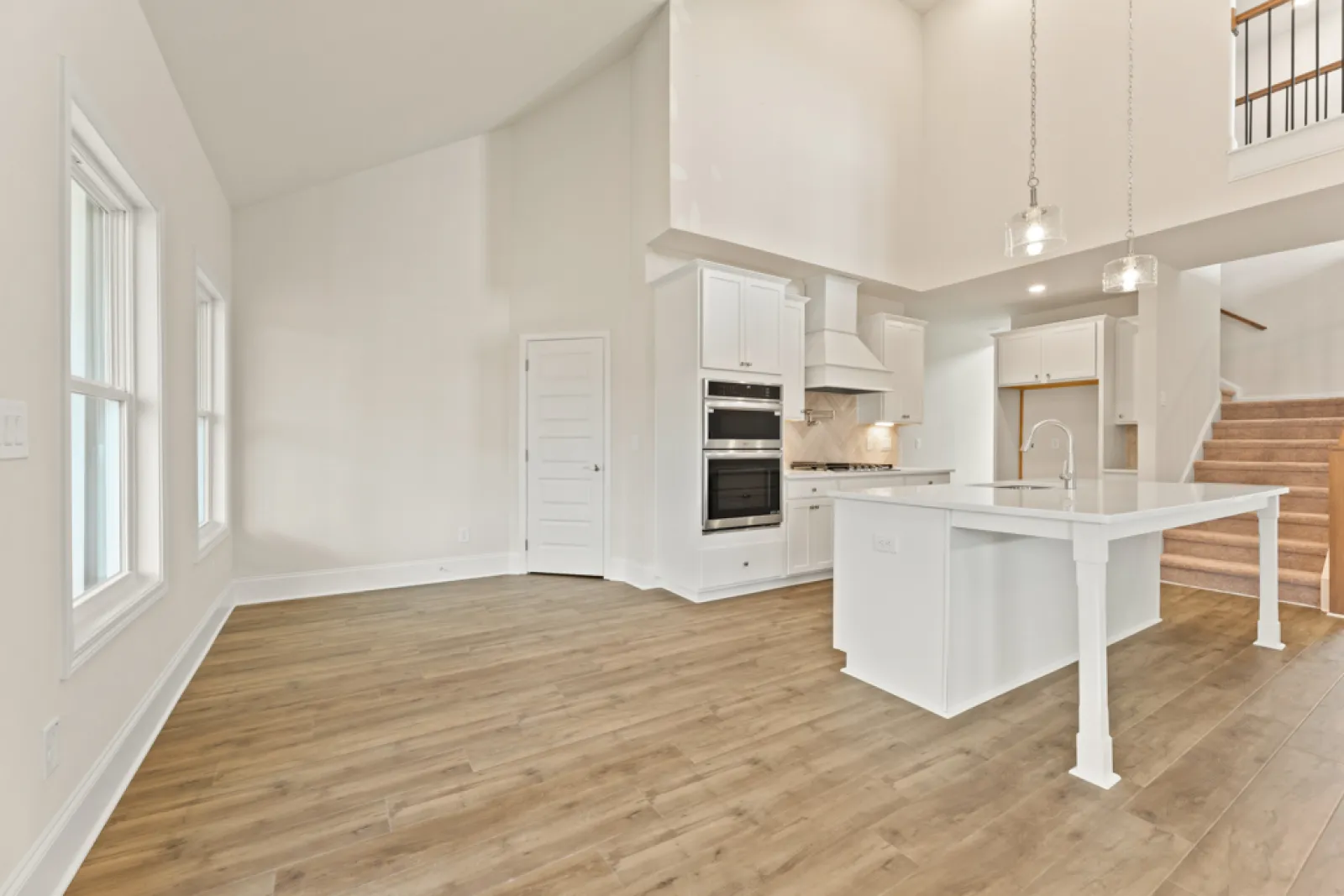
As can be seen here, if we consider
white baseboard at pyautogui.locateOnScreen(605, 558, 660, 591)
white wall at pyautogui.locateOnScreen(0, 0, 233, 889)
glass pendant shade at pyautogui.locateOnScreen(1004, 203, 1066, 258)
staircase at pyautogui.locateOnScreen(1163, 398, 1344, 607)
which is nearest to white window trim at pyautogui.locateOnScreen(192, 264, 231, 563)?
white wall at pyautogui.locateOnScreen(0, 0, 233, 889)

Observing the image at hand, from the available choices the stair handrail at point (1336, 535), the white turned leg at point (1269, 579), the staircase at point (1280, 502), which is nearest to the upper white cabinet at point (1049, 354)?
the staircase at point (1280, 502)

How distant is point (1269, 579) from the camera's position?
3170 millimetres

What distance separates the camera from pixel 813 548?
4.70 m

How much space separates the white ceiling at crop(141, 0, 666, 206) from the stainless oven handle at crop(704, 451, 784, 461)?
9.84 ft

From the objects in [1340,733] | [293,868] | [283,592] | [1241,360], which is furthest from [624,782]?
[1241,360]

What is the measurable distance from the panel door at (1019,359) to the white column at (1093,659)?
512 cm

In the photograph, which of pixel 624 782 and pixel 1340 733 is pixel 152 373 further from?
pixel 1340 733

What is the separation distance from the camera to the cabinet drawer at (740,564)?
4.17 meters

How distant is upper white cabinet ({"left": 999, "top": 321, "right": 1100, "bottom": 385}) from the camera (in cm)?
587

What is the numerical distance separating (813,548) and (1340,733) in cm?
288

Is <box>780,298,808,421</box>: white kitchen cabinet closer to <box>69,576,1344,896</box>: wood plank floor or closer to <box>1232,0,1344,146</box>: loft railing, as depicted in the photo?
<box>69,576,1344,896</box>: wood plank floor

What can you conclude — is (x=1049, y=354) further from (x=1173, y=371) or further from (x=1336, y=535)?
(x=1336, y=535)

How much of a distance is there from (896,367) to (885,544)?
3.61 metres

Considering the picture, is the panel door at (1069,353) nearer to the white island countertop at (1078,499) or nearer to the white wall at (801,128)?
the white wall at (801,128)
